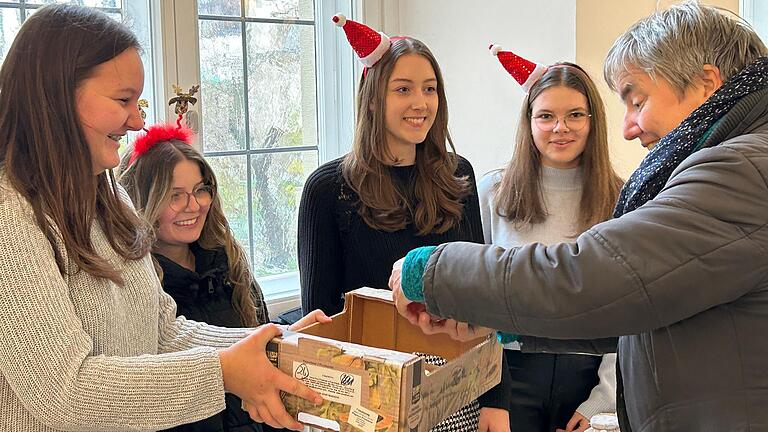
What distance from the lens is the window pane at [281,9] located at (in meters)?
2.74

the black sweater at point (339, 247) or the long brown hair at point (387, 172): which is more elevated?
the long brown hair at point (387, 172)

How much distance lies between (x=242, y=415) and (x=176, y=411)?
2.26ft

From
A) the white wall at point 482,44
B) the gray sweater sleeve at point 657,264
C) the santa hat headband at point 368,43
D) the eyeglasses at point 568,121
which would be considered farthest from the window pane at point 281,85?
the gray sweater sleeve at point 657,264

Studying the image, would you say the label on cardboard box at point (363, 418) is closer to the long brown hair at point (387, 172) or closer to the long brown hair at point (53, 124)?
the long brown hair at point (53, 124)

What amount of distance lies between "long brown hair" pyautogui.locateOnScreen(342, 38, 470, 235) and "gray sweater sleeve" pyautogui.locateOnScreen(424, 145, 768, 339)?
81 cm

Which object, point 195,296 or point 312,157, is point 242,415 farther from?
point 312,157

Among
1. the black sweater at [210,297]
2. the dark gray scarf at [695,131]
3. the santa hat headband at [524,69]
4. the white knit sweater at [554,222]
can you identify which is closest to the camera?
the dark gray scarf at [695,131]

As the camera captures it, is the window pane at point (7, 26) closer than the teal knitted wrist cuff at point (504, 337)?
No

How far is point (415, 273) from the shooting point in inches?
49.0

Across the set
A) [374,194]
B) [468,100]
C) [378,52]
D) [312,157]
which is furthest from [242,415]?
[468,100]

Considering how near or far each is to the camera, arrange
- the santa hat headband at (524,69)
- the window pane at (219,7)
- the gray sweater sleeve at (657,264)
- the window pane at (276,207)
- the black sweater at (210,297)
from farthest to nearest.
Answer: the window pane at (276,207)
the window pane at (219,7)
the santa hat headband at (524,69)
the black sweater at (210,297)
the gray sweater sleeve at (657,264)

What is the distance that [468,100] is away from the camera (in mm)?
2986

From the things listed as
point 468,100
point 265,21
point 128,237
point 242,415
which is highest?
point 265,21

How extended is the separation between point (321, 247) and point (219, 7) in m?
1.14
